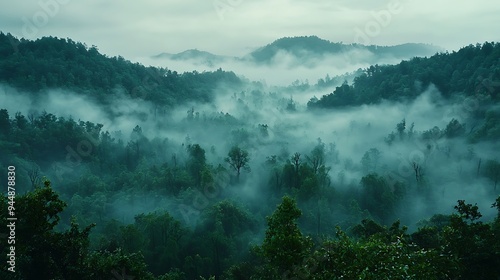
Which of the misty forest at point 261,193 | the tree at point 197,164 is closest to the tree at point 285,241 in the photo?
the misty forest at point 261,193

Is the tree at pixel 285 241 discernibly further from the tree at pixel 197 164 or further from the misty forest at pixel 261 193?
the tree at pixel 197 164

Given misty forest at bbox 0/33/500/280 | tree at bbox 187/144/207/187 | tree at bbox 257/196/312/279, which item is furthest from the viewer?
tree at bbox 187/144/207/187

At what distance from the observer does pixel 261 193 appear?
10581 centimetres

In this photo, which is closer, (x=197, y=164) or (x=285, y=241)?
(x=285, y=241)

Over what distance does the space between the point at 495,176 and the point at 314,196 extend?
5000 cm

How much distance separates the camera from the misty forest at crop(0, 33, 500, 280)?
22.0m

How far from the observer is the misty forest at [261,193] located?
72.1 ft

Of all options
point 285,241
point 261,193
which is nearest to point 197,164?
point 261,193

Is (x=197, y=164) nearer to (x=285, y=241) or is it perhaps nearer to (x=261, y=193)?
(x=261, y=193)

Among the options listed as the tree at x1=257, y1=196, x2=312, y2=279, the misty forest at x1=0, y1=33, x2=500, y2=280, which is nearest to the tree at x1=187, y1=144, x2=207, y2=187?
the misty forest at x1=0, y1=33, x2=500, y2=280

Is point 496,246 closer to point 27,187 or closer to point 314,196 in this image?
point 314,196

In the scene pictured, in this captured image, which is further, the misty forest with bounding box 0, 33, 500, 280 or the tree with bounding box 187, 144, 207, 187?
the tree with bounding box 187, 144, 207, 187

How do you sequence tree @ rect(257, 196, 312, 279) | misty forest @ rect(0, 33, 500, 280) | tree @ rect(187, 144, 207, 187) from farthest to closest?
1. tree @ rect(187, 144, 207, 187)
2. tree @ rect(257, 196, 312, 279)
3. misty forest @ rect(0, 33, 500, 280)

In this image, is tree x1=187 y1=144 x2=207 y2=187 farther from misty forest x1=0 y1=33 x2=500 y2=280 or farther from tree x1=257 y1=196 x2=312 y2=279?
tree x1=257 y1=196 x2=312 y2=279
